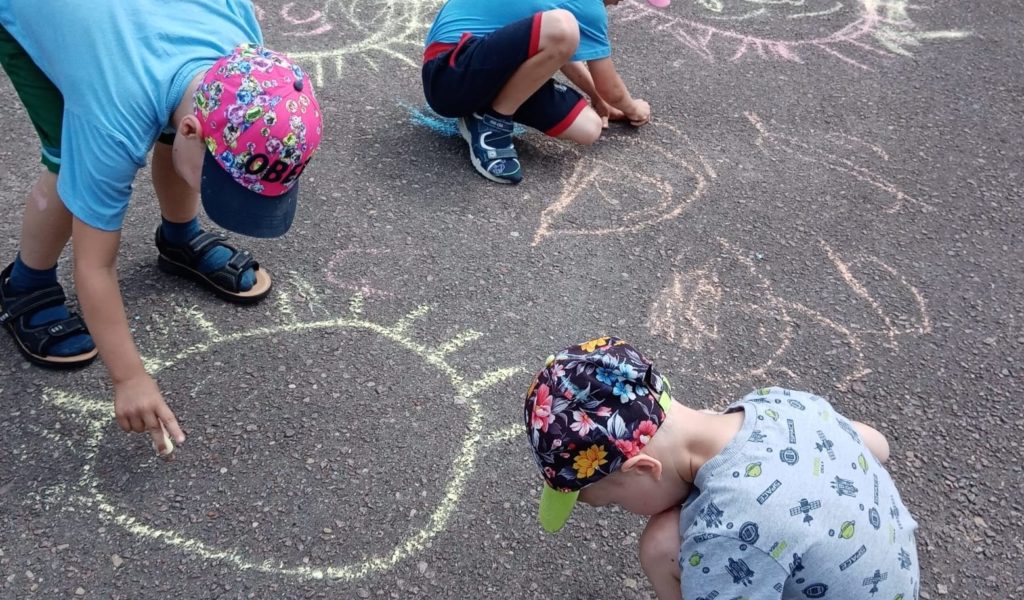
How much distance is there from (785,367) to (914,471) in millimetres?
426

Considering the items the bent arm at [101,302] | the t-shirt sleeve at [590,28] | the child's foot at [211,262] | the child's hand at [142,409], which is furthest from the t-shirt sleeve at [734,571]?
the t-shirt sleeve at [590,28]

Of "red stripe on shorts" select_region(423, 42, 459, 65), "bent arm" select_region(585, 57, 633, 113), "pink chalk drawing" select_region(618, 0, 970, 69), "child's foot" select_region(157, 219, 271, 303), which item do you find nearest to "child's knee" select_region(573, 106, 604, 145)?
"bent arm" select_region(585, 57, 633, 113)

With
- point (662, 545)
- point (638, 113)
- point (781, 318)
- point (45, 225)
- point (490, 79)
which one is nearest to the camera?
point (662, 545)

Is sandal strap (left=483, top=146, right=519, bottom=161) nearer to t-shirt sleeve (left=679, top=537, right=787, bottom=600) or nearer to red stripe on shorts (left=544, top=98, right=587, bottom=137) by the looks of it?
red stripe on shorts (left=544, top=98, right=587, bottom=137)

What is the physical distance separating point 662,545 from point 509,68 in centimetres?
190

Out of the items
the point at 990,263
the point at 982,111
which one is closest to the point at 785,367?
the point at 990,263

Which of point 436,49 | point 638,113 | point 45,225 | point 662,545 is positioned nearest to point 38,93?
point 45,225

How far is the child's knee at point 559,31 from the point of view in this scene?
2.98 meters

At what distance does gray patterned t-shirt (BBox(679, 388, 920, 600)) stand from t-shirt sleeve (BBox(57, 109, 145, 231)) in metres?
1.31

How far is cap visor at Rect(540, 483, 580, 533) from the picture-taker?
1.67m

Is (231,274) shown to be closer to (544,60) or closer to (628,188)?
(544,60)

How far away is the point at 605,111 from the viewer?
3480 mm

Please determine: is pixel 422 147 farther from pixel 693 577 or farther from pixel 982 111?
pixel 982 111

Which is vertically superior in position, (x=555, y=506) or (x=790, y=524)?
(x=790, y=524)
